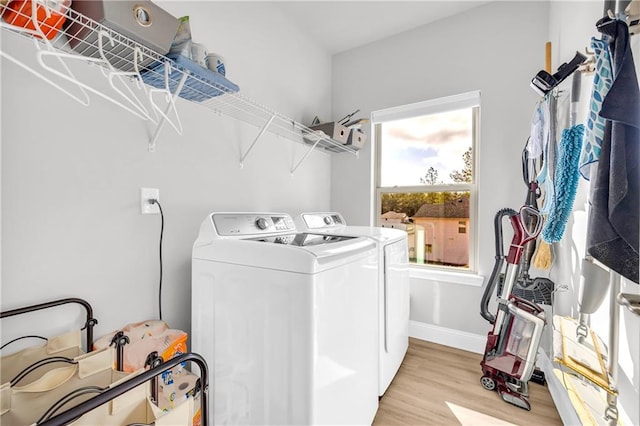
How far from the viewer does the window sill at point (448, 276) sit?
2322 millimetres

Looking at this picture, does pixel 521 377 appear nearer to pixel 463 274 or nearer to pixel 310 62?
pixel 463 274

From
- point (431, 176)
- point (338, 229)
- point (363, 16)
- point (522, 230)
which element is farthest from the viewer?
point (431, 176)

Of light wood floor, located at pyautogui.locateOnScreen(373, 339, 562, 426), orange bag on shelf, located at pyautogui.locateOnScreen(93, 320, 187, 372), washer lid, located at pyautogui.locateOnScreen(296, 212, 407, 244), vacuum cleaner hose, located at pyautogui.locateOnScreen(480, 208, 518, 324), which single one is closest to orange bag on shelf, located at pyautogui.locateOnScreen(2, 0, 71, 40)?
orange bag on shelf, located at pyautogui.locateOnScreen(93, 320, 187, 372)

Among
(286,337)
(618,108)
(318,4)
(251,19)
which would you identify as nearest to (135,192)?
(286,337)

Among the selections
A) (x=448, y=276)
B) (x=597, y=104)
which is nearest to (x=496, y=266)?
(x=448, y=276)

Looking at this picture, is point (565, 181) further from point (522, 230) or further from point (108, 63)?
point (108, 63)

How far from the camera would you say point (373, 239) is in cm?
156

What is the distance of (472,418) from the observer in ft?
5.22

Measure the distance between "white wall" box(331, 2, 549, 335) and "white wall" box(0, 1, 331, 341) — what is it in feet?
3.76

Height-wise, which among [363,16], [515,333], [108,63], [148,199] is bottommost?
[515,333]

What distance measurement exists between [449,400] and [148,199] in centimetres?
204

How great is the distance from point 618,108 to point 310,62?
8.11 feet

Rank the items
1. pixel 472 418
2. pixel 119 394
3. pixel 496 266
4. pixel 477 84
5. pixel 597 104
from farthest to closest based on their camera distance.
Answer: pixel 477 84 < pixel 496 266 < pixel 472 418 < pixel 597 104 < pixel 119 394

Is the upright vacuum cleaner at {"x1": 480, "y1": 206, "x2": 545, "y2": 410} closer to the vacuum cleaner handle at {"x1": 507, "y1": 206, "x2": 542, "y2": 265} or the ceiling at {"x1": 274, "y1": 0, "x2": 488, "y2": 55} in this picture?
the vacuum cleaner handle at {"x1": 507, "y1": 206, "x2": 542, "y2": 265}
